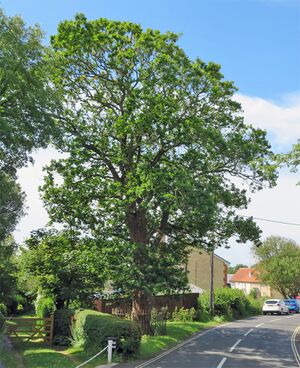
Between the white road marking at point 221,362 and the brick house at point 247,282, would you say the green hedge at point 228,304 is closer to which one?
the white road marking at point 221,362

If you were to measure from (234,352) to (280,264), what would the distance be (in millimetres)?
57512

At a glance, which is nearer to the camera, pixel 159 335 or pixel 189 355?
pixel 189 355

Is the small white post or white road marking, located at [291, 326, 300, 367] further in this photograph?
white road marking, located at [291, 326, 300, 367]

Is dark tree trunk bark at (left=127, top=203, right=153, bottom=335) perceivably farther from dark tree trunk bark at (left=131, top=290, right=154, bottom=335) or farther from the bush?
the bush

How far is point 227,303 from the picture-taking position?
4225 cm

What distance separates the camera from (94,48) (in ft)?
74.7

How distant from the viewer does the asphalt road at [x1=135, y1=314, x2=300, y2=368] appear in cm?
1673

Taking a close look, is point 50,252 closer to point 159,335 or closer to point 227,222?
point 159,335

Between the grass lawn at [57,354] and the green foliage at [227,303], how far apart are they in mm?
15250

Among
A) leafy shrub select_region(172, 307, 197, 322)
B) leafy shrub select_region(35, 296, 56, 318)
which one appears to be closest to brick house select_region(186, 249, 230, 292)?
leafy shrub select_region(172, 307, 197, 322)

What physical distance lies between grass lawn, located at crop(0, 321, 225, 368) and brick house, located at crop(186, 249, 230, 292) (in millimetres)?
39117

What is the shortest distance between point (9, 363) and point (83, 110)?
13.4m

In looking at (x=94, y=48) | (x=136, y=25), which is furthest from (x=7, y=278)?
(x=136, y=25)

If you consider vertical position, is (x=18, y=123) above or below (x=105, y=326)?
above
